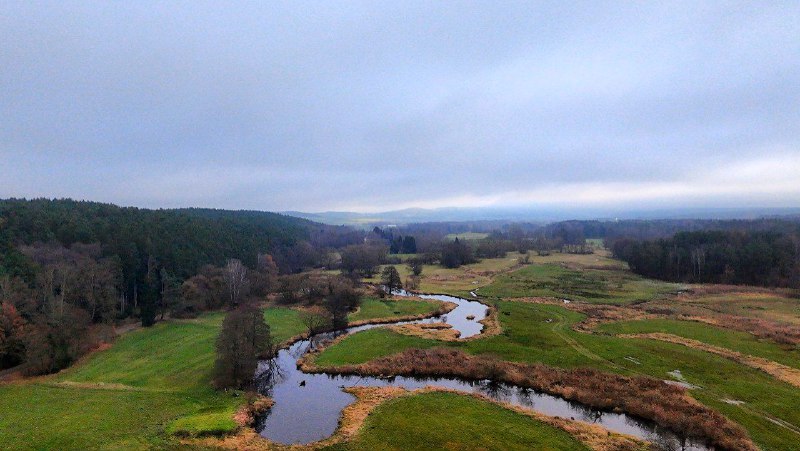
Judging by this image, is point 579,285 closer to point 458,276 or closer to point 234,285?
point 458,276

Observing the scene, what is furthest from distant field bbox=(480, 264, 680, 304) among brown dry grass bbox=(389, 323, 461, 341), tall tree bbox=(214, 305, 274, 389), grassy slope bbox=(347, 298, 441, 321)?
tall tree bbox=(214, 305, 274, 389)

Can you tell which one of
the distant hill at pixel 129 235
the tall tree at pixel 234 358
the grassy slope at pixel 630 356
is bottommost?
the grassy slope at pixel 630 356

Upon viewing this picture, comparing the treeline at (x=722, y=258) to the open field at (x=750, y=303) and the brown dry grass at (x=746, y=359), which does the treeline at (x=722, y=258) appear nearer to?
the open field at (x=750, y=303)

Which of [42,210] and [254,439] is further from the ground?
[42,210]

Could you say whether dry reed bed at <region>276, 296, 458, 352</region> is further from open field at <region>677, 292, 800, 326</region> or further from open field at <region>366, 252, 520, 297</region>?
open field at <region>677, 292, 800, 326</region>

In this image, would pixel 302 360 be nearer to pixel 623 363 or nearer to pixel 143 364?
pixel 143 364

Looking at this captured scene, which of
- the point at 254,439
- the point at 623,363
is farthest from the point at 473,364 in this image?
the point at 254,439

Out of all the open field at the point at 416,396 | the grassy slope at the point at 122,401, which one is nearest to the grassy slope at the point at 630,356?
the open field at the point at 416,396
